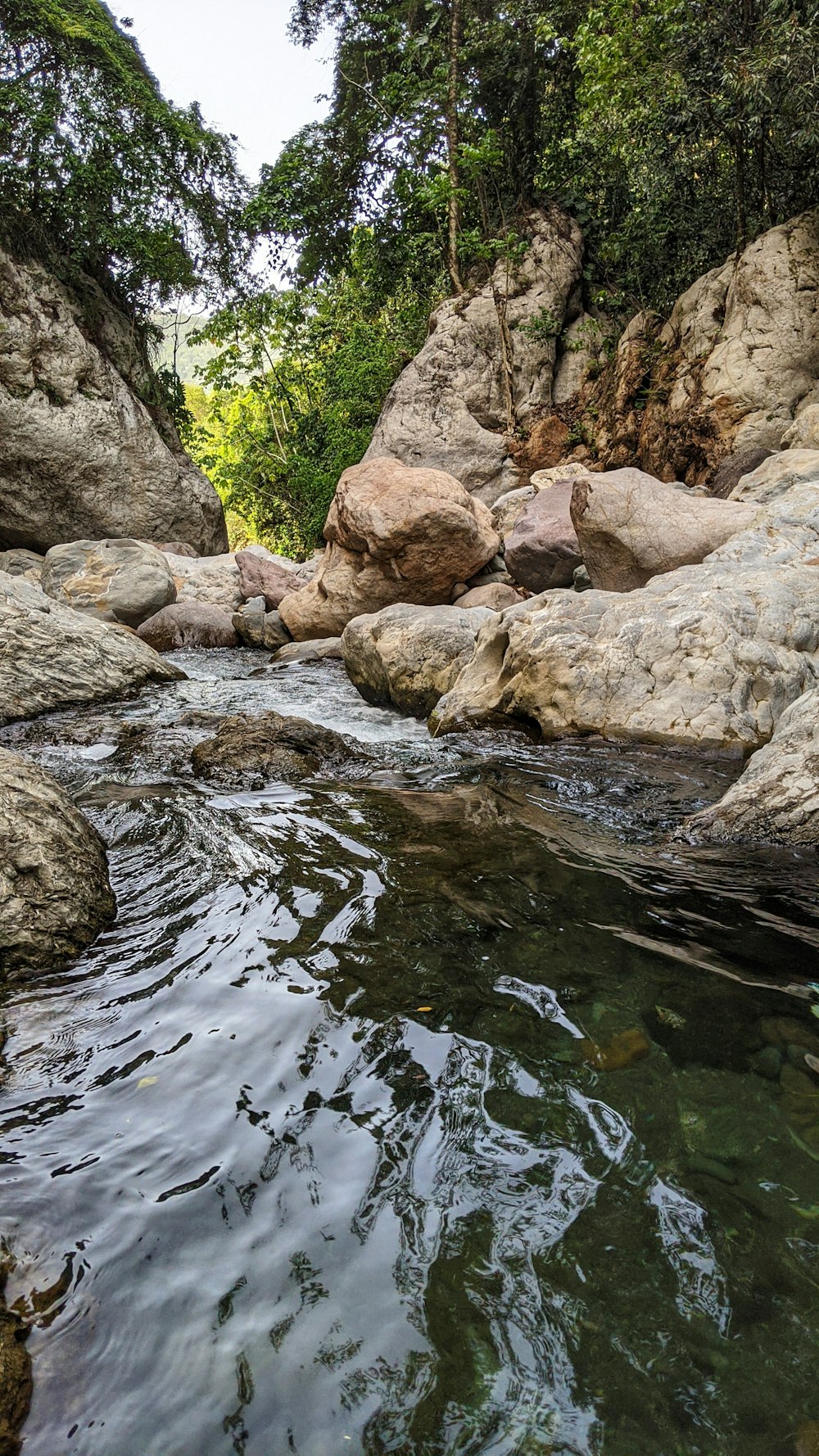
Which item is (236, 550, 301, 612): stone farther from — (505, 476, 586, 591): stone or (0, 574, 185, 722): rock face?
(0, 574, 185, 722): rock face

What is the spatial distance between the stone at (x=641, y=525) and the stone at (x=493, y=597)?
1.66 m

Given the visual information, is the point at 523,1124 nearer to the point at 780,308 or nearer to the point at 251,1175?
the point at 251,1175

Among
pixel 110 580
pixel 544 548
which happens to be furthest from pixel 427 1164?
pixel 110 580

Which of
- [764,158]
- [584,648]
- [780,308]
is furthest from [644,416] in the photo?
[584,648]

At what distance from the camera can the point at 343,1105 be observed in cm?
182

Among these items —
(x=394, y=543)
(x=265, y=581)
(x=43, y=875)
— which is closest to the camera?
(x=43, y=875)

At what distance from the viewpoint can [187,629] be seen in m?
11.2

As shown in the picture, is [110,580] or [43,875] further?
[110,580]

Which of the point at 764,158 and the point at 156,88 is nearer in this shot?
the point at 764,158

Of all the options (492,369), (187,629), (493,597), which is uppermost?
(492,369)

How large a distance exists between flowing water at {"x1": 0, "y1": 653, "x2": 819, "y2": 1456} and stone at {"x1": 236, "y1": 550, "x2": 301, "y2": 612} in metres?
9.73

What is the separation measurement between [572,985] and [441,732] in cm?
375

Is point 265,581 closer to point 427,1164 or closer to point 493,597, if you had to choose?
point 493,597

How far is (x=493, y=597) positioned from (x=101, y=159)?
43.5 ft
